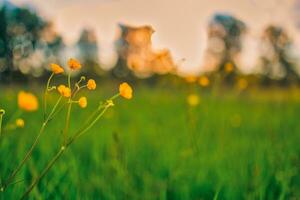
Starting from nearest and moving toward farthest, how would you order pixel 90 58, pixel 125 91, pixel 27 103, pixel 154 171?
pixel 27 103 < pixel 125 91 < pixel 154 171 < pixel 90 58

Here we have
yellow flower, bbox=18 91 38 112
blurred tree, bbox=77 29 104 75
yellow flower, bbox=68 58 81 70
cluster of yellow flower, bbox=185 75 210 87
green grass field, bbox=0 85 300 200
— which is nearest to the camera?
yellow flower, bbox=18 91 38 112

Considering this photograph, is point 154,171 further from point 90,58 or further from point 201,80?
point 90,58

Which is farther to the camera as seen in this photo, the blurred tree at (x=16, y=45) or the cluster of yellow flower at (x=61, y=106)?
the blurred tree at (x=16, y=45)

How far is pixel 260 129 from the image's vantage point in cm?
463

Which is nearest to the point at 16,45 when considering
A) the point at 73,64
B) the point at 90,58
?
the point at 73,64

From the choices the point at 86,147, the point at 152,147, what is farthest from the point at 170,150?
the point at 86,147

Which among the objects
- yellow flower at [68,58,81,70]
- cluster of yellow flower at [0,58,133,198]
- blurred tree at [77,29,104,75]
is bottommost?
blurred tree at [77,29,104,75]

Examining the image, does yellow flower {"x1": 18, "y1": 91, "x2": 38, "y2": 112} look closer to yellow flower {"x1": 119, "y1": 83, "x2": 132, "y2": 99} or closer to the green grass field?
yellow flower {"x1": 119, "y1": 83, "x2": 132, "y2": 99}

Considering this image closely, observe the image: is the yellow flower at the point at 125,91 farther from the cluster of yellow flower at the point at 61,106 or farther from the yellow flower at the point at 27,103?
the yellow flower at the point at 27,103

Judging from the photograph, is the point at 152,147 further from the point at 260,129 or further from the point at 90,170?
the point at 260,129

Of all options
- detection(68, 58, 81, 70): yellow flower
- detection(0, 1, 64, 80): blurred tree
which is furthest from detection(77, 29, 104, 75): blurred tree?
detection(68, 58, 81, 70): yellow flower

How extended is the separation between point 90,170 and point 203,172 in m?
0.56

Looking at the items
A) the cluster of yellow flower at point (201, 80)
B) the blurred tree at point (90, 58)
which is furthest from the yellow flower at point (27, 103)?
the blurred tree at point (90, 58)

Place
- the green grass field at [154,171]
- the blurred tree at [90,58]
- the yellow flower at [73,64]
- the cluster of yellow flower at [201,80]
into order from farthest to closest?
the blurred tree at [90,58]
the cluster of yellow flower at [201,80]
the green grass field at [154,171]
the yellow flower at [73,64]
